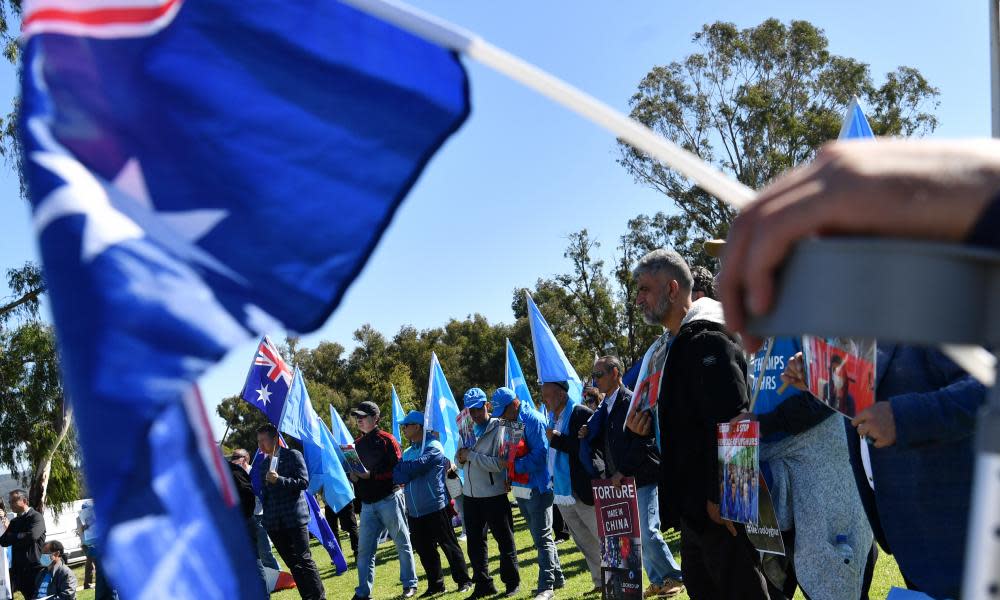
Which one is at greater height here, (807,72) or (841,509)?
(807,72)

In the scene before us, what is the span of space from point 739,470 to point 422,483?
6.78m

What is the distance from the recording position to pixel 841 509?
13.4 feet

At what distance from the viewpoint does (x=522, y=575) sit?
10.4 metres

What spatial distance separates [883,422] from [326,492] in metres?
11.6

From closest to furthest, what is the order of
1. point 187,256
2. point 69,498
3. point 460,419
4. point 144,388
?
point 144,388 < point 187,256 < point 460,419 < point 69,498

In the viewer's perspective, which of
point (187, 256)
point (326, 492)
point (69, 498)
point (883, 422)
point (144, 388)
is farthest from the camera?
point (69, 498)

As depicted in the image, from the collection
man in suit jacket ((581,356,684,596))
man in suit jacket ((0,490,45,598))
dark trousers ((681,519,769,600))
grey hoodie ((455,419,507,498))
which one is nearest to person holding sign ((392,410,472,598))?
grey hoodie ((455,419,507,498))

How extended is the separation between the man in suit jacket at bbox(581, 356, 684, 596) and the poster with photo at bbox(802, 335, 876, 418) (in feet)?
11.0

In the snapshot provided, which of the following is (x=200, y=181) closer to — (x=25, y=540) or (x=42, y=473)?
(x=25, y=540)

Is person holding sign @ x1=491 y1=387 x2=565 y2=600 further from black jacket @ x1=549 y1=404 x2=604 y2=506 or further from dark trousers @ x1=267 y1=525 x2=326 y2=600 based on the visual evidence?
dark trousers @ x1=267 y1=525 x2=326 y2=600

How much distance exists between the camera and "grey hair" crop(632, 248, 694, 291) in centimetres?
469

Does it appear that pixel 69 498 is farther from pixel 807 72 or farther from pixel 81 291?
pixel 81 291

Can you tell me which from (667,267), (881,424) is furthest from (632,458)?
(881,424)

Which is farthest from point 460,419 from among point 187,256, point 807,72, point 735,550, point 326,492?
point 807,72
